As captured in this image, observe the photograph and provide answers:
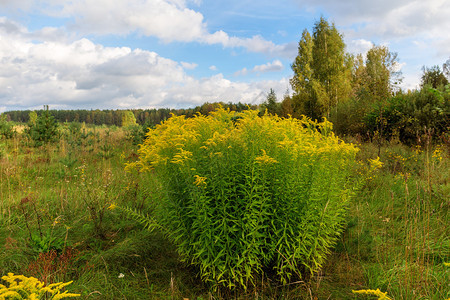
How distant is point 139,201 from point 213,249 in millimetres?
3327

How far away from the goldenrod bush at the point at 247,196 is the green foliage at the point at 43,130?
450 inches

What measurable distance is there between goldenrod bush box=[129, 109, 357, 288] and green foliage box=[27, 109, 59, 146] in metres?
11.4

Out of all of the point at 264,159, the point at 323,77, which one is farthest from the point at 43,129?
the point at 323,77

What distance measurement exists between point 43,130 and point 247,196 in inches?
492

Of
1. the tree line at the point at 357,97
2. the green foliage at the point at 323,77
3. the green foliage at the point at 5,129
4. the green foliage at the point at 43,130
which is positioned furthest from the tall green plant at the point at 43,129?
the green foliage at the point at 323,77

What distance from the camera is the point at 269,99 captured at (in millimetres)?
30734

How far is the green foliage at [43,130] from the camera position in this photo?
12.2 metres

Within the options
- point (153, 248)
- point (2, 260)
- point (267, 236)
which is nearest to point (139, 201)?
point (153, 248)

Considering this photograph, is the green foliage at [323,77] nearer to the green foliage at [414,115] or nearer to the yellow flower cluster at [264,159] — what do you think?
the green foliage at [414,115]

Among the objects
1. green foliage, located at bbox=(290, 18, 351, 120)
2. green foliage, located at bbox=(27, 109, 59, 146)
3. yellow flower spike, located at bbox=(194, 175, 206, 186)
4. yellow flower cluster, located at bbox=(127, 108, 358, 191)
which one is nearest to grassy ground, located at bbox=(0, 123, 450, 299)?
yellow flower cluster, located at bbox=(127, 108, 358, 191)

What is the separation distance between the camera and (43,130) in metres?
12.3

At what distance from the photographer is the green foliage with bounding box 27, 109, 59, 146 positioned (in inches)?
479

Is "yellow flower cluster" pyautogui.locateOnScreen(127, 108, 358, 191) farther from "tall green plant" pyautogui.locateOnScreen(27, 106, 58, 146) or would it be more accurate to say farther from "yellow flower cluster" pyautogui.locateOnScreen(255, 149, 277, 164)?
"tall green plant" pyautogui.locateOnScreen(27, 106, 58, 146)

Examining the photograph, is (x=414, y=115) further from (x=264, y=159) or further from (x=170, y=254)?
(x=170, y=254)
